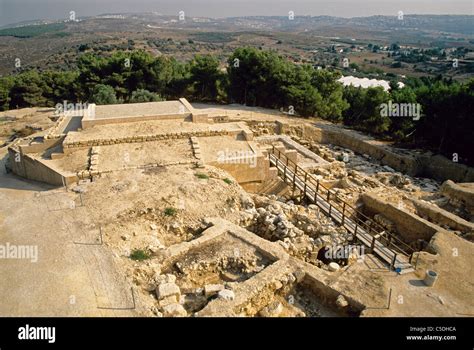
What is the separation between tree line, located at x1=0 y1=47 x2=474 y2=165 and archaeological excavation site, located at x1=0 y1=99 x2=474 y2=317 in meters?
4.09

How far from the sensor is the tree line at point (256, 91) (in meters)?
20.0

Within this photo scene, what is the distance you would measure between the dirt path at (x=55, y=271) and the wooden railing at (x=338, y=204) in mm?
6984

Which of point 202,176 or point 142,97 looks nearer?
point 202,176

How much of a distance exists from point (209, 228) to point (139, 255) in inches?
83.0

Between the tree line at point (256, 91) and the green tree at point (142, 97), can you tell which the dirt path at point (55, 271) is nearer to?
the green tree at point (142, 97)

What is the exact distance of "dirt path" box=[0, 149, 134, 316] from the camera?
6.80m

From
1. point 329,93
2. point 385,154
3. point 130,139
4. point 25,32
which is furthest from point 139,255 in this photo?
point 25,32

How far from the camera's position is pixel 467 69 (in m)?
72.4

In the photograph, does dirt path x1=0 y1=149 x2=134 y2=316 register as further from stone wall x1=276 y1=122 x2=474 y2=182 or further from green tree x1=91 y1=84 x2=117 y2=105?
stone wall x1=276 y1=122 x2=474 y2=182

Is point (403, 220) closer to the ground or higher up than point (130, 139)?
closer to the ground

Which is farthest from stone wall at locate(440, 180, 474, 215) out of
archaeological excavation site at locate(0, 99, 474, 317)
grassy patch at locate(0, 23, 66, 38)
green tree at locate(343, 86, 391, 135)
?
grassy patch at locate(0, 23, 66, 38)

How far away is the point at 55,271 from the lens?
7.80m

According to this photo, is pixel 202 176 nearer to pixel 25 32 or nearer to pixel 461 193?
pixel 461 193
